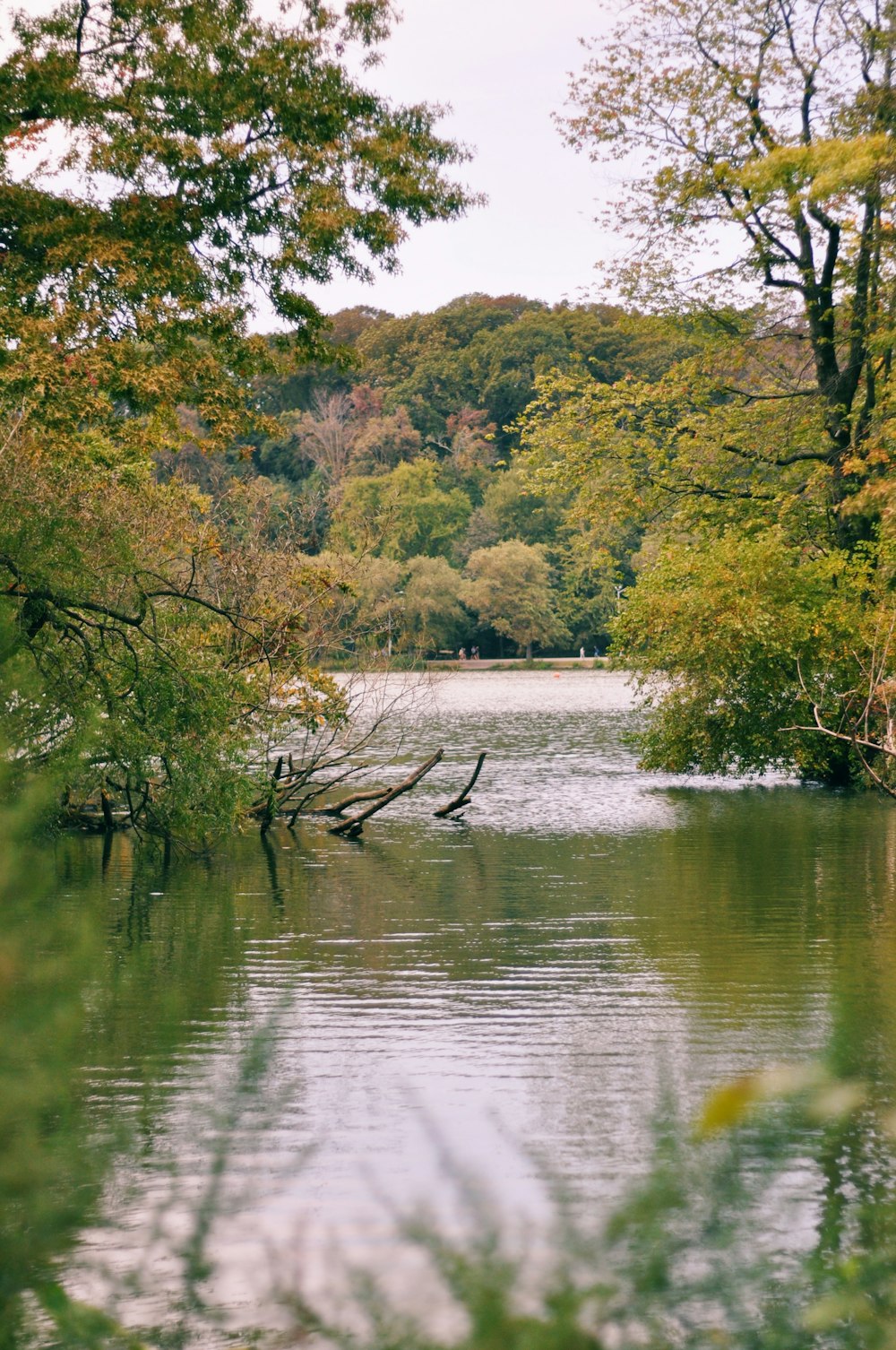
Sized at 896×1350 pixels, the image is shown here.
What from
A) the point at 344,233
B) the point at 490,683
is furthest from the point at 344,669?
the point at 490,683

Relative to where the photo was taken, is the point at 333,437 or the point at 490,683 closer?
the point at 490,683

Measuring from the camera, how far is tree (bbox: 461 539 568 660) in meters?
77.9

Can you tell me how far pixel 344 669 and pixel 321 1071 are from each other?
13335 mm

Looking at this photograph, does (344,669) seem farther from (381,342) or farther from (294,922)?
(381,342)

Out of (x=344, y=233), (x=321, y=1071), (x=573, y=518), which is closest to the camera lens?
(x=321, y=1071)

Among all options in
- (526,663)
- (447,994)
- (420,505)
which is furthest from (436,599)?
(447,994)

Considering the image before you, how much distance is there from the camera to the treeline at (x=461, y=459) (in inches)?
3049

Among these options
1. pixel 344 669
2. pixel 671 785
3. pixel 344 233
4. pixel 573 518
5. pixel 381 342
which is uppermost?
pixel 381 342

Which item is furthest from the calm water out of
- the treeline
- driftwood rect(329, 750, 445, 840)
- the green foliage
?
the treeline

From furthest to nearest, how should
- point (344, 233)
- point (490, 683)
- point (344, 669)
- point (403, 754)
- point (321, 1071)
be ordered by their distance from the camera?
point (490, 683) < point (403, 754) < point (344, 669) < point (344, 233) < point (321, 1071)

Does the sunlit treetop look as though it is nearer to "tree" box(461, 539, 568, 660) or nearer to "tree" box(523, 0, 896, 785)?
"tree" box(523, 0, 896, 785)

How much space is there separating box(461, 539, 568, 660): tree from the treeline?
8 cm

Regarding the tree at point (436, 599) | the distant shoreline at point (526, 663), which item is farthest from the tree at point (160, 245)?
the distant shoreline at point (526, 663)

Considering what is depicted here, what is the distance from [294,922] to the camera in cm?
1321
